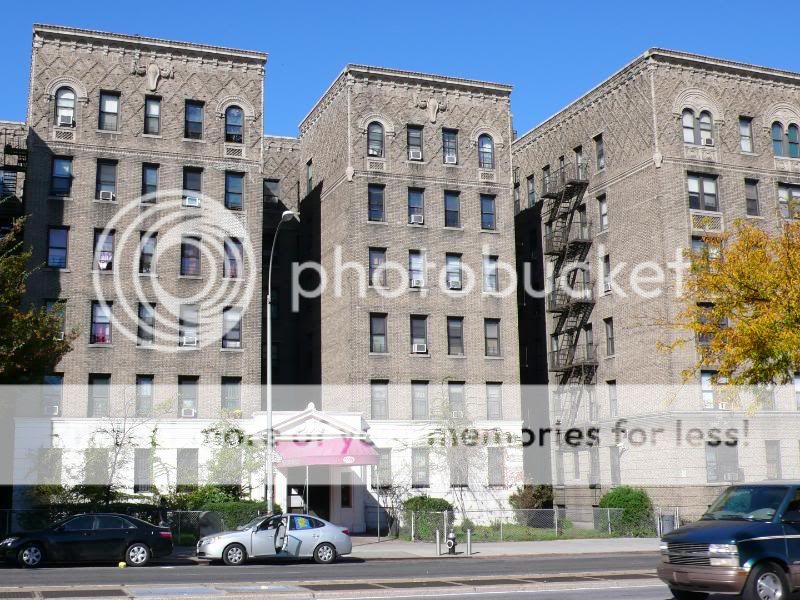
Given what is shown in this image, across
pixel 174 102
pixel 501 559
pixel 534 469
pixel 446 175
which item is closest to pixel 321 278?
pixel 446 175

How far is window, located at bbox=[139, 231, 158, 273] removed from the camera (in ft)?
150

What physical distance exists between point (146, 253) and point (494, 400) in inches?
722

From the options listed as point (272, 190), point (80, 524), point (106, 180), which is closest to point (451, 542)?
point (80, 524)

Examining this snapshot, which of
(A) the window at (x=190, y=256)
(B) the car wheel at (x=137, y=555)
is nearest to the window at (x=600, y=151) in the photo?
(A) the window at (x=190, y=256)

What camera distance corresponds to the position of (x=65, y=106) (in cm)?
4575

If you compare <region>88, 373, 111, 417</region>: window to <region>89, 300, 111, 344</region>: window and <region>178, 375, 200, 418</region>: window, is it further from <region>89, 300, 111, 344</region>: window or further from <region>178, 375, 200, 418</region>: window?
<region>178, 375, 200, 418</region>: window

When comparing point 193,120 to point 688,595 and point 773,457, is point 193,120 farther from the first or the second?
point 688,595

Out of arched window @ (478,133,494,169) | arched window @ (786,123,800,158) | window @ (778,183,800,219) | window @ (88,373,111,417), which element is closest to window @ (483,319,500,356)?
arched window @ (478,133,494,169)

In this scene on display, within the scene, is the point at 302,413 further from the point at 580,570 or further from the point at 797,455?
the point at 797,455

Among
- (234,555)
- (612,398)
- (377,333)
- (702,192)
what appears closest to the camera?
(234,555)

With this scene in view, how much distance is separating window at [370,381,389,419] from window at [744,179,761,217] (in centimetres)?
2013

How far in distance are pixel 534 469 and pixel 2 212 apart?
99.6 ft

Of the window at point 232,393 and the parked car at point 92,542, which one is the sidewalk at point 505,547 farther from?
the window at point 232,393

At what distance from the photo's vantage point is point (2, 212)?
47000 millimetres
